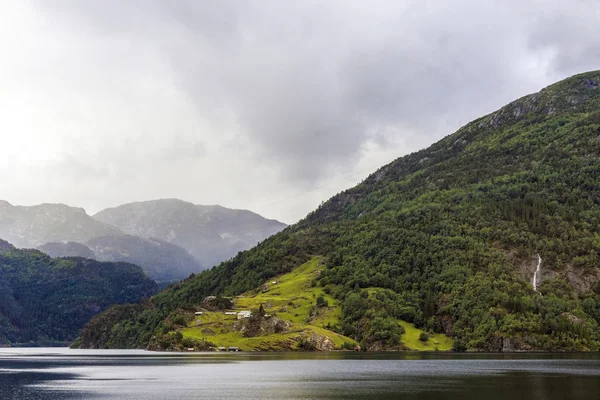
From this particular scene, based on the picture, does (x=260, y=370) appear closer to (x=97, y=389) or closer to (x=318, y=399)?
(x=97, y=389)

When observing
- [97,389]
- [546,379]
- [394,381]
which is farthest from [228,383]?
[546,379]

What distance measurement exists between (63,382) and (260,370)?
43852 mm

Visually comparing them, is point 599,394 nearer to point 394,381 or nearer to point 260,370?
point 394,381

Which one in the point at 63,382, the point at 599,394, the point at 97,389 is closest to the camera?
the point at 599,394

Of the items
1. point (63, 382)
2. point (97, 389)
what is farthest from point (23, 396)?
point (63, 382)

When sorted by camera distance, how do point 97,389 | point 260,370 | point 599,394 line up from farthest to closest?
1. point 260,370
2. point 97,389
3. point 599,394

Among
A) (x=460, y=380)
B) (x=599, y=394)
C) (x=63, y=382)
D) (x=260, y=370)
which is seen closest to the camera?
(x=599, y=394)

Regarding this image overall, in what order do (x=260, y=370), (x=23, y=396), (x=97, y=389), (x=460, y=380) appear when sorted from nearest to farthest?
(x=23, y=396) → (x=97, y=389) → (x=460, y=380) → (x=260, y=370)

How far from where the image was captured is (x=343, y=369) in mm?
147375

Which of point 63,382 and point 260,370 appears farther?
point 260,370

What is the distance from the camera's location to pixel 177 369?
149m

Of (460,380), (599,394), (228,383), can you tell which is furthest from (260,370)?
(599,394)

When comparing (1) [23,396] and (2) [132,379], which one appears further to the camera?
(2) [132,379]

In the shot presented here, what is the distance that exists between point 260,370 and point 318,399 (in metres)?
61.8
